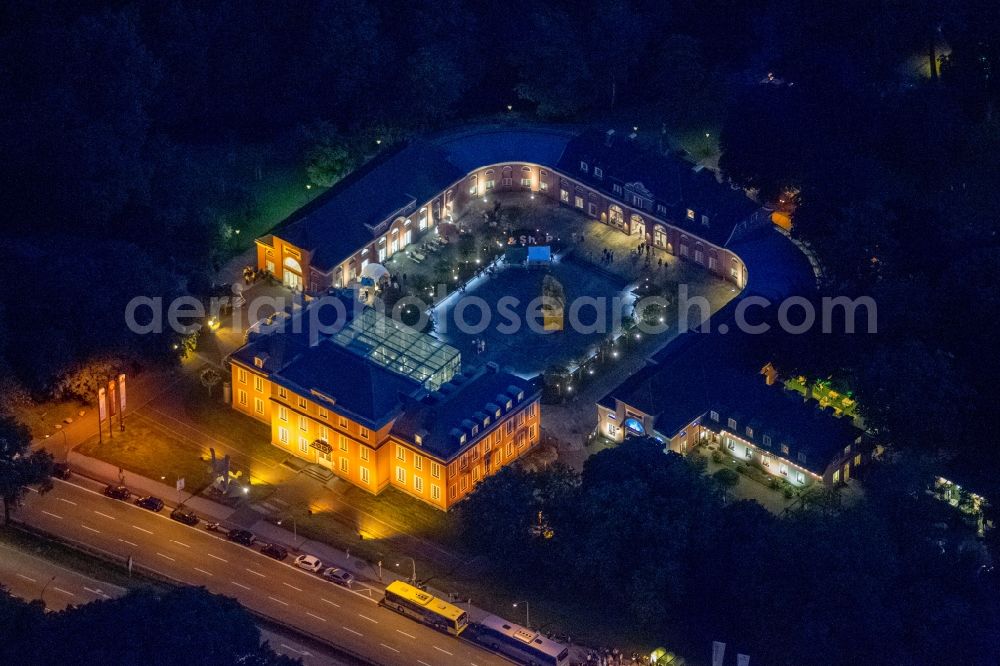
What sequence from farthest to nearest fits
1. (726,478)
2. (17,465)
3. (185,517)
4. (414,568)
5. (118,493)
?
(726,478) < (118,493) < (185,517) < (414,568) < (17,465)

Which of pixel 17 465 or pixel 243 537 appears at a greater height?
pixel 17 465

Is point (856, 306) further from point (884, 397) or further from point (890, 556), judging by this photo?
point (890, 556)

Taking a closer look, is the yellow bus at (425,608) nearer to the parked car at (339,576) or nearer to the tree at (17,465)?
the parked car at (339,576)

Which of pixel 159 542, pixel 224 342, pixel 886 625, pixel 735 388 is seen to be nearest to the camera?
pixel 886 625

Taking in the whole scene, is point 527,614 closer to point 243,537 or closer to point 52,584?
point 243,537

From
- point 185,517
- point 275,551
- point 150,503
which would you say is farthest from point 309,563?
point 150,503

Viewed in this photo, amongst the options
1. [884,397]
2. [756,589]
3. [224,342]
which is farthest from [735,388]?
[224,342]
